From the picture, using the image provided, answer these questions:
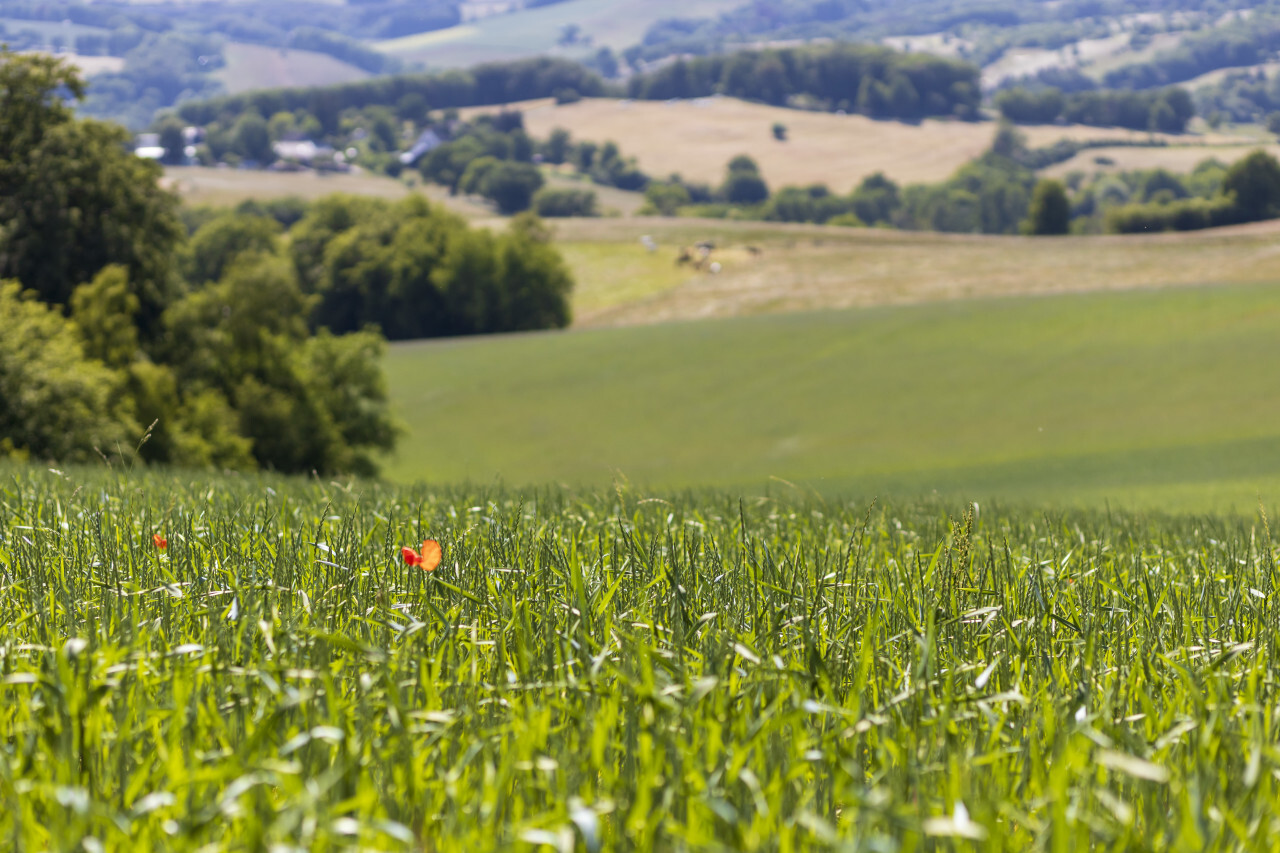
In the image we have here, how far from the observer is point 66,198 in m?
40.7

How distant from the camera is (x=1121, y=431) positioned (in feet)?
137

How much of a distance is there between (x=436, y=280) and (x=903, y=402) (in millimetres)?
54305

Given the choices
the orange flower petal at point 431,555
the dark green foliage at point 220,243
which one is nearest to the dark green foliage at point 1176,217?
the dark green foliage at point 220,243

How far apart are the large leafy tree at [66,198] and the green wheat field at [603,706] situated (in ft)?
136

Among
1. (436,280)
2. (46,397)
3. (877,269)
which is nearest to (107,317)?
(46,397)

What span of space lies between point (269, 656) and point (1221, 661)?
120 inches

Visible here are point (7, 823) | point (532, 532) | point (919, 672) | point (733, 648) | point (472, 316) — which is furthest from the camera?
point (472, 316)

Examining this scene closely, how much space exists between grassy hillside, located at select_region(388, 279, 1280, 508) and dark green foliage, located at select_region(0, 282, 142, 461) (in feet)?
43.4

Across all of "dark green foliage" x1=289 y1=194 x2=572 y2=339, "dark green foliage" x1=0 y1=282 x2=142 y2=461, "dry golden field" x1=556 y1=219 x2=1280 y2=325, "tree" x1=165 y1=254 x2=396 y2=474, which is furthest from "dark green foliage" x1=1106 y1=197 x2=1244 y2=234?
"dark green foliage" x1=0 y1=282 x2=142 y2=461

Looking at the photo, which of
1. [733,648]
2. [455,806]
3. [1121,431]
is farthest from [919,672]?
[1121,431]

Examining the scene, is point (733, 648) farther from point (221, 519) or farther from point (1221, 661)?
point (221, 519)

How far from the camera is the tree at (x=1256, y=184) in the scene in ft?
335

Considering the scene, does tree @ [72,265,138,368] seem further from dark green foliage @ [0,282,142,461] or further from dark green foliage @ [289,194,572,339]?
dark green foliage @ [289,194,572,339]

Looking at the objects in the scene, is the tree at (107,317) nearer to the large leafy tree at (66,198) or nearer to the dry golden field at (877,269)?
the large leafy tree at (66,198)
